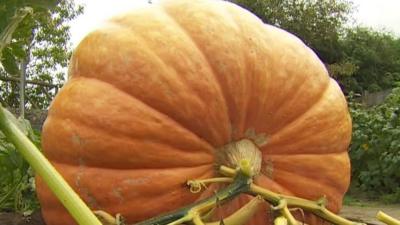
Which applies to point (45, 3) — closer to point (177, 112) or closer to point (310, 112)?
point (177, 112)

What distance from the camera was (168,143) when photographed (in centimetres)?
129

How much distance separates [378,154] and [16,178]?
14.7 ft

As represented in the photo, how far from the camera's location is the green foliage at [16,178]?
163 centimetres

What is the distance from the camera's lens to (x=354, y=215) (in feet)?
12.8

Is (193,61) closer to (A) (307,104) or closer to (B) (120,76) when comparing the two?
(B) (120,76)

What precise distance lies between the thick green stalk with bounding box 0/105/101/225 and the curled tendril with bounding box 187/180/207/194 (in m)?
0.41

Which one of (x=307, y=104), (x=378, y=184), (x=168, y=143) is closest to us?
(x=168, y=143)

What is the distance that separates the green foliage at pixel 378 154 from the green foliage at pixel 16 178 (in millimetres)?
3648

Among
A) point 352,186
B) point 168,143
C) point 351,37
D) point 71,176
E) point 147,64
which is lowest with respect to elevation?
point 351,37

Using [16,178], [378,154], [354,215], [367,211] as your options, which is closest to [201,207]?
[16,178]

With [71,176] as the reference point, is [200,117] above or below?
above

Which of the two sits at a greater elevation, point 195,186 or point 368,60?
point 195,186

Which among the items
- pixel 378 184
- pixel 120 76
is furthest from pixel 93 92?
pixel 378 184

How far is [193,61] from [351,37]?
22311 millimetres
